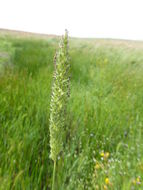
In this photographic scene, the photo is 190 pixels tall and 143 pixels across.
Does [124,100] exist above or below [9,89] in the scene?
below

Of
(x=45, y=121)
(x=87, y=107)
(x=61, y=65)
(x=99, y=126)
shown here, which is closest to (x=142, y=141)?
(x=99, y=126)

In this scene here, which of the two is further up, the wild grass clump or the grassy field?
the wild grass clump

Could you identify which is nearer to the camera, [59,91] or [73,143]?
[59,91]

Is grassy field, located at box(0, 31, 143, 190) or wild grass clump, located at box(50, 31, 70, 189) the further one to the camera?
grassy field, located at box(0, 31, 143, 190)

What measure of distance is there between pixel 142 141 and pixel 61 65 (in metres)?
1.45

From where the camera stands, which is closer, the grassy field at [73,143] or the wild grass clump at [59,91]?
the wild grass clump at [59,91]

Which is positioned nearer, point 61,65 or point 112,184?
point 61,65

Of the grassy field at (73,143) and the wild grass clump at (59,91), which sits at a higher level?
the wild grass clump at (59,91)

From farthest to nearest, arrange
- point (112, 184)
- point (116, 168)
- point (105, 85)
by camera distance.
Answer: point (105, 85) → point (116, 168) → point (112, 184)

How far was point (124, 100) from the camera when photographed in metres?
3.47

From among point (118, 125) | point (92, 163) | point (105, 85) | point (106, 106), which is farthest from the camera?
point (105, 85)

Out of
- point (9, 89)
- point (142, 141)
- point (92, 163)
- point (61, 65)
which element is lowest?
point (92, 163)

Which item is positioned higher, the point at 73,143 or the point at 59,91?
the point at 59,91

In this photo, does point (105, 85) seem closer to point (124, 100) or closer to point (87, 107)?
point (124, 100)
